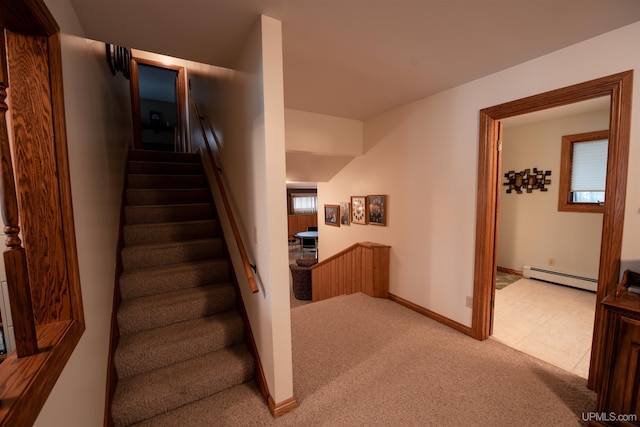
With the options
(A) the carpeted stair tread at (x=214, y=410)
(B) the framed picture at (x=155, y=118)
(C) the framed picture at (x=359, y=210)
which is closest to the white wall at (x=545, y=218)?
(C) the framed picture at (x=359, y=210)

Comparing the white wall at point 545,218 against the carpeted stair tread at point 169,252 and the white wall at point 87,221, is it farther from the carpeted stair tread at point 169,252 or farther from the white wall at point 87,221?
the white wall at point 87,221

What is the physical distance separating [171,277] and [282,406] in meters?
1.43

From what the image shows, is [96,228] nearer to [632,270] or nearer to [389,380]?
[389,380]

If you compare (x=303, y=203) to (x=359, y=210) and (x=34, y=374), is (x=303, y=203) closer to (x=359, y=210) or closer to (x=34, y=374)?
(x=359, y=210)

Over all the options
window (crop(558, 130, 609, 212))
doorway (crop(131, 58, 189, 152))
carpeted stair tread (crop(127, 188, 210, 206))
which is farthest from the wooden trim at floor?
doorway (crop(131, 58, 189, 152))

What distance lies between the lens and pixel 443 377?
198cm

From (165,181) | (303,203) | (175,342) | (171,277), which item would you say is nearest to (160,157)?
(165,181)

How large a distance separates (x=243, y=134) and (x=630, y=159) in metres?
2.54

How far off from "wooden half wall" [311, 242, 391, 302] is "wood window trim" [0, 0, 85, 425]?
291 centimetres

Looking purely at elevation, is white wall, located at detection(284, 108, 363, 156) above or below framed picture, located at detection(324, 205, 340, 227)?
above

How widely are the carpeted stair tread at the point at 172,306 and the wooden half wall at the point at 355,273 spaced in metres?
1.86

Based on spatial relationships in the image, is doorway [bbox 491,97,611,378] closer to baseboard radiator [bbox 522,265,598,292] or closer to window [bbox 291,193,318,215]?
baseboard radiator [bbox 522,265,598,292]

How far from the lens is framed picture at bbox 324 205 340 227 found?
4574 mm

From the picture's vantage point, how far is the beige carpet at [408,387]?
1629 mm
